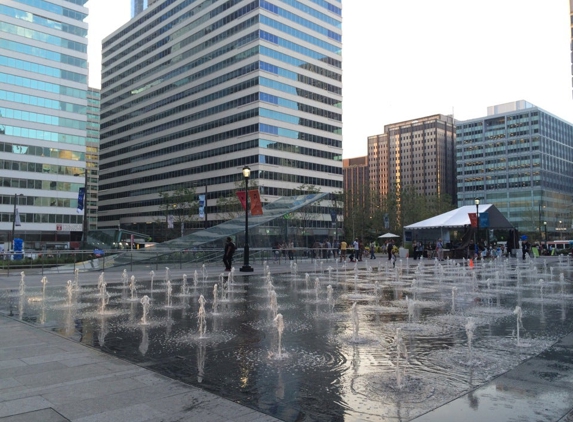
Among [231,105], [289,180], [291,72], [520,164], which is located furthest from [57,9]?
[520,164]

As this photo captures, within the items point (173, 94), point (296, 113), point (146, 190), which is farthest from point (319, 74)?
point (146, 190)

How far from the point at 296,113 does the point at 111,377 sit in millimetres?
90053

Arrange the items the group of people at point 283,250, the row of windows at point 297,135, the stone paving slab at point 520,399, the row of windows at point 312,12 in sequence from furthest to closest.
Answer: the row of windows at point 312,12 → the row of windows at point 297,135 → the group of people at point 283,250 → the stone paving slab at point 520,399

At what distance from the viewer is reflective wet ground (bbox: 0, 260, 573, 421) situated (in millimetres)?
5086

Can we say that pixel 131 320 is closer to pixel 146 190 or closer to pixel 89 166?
pixel 146 190

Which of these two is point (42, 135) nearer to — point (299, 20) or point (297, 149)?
point (297, 149)

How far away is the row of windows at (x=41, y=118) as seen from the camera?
71.8 m

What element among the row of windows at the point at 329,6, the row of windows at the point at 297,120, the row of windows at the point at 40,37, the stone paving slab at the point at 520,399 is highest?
the row of windows at the point at 329,6

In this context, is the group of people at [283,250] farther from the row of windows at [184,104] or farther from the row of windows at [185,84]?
the row of windows at [185,84]

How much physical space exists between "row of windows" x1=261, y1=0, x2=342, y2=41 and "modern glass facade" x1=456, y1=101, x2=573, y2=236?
7629 cm

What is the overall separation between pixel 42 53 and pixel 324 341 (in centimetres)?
8348

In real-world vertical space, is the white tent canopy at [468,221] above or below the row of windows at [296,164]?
below

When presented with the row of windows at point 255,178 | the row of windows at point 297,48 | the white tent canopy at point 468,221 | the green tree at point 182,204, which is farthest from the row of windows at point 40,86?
the white tent canopy at point 468,221

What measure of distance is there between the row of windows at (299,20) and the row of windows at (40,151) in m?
44.2
